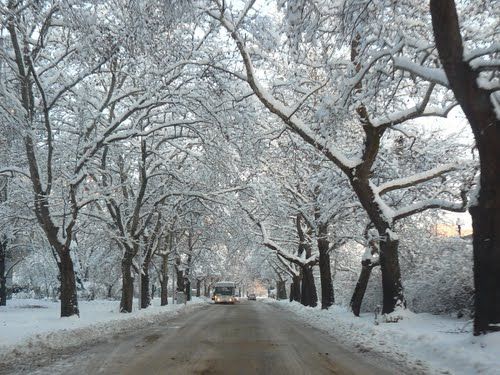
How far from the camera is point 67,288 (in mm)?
17297

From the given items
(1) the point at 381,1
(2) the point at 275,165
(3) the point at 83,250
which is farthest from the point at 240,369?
(3) the point at 83,250

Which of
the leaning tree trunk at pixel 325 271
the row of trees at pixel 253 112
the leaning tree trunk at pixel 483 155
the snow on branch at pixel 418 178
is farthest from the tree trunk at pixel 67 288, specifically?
the leaning tree trunk at pixel 325 271

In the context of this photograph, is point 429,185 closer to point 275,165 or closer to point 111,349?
point 275,165

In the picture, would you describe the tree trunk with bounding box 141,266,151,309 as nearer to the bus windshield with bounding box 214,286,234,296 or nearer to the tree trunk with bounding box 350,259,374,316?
the tree trunk with bounding box 350,259,374,316

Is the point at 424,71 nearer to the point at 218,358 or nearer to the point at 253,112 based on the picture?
the point at 218,358

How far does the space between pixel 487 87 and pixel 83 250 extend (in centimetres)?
4392

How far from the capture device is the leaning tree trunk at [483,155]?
8766 mm

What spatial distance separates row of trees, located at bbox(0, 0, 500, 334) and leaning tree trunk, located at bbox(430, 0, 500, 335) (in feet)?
0.10

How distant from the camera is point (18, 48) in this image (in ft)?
46.0

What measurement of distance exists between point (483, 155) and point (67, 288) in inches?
542

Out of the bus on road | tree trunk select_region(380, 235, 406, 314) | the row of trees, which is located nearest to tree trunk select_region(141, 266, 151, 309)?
the row of trees

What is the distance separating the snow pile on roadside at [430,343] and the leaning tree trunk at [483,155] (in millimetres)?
582

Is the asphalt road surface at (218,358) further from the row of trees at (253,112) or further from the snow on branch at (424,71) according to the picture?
the snow on branch at (424,71)

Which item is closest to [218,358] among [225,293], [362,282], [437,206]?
[437,206]
